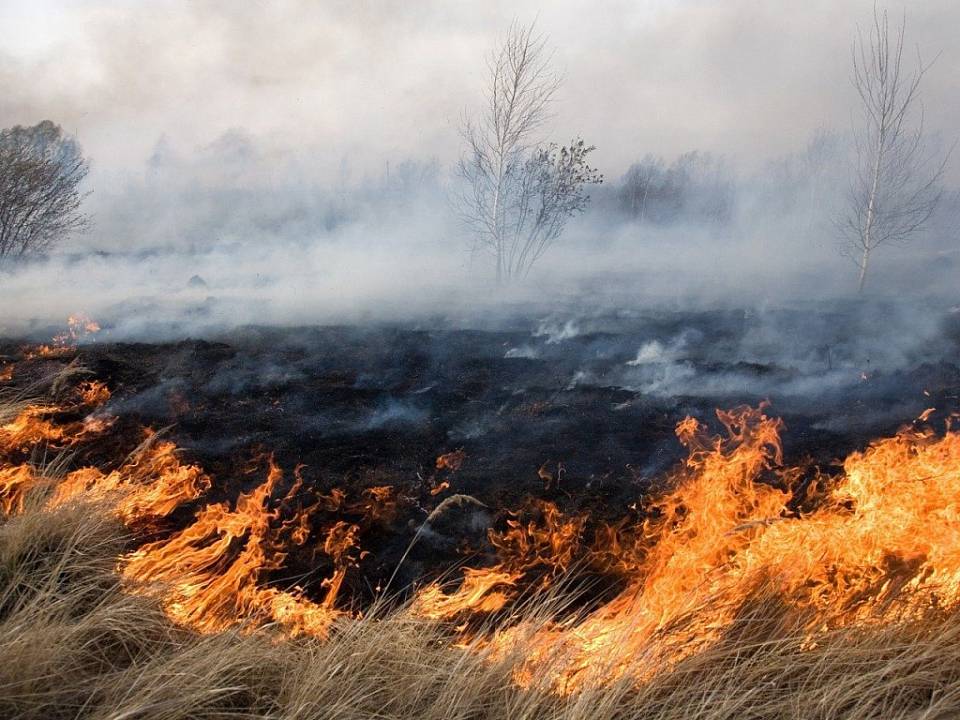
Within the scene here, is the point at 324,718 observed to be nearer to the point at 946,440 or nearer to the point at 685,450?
the point at 685,450

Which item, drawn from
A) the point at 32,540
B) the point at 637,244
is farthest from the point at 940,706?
the point at 637,244

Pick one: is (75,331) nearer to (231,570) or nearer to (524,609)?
(231,570)

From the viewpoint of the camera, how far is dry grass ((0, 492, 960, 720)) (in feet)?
8.20

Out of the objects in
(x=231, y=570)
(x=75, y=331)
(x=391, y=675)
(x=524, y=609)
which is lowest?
(x=524, y=609)

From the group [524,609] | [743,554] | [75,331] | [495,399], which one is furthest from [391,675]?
[75,331]

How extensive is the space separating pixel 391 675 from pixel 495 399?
14.2ft

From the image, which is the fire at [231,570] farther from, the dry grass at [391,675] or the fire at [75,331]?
the fire at [75,331]

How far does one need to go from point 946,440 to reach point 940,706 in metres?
3.14

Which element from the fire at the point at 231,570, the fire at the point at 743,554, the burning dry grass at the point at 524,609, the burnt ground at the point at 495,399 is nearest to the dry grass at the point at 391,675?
the burning dry grass at the point at 524,609

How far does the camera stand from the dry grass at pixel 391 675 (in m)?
2.50

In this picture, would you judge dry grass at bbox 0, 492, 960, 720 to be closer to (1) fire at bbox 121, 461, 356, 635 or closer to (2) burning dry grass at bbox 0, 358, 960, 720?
(2) burning dry grass at bbox 0, 358, 960, 720

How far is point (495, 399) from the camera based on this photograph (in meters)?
→ 7.03

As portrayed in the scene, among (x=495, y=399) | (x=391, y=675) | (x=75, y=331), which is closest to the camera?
(x=391, y=675)

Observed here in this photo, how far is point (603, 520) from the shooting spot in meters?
4.45
